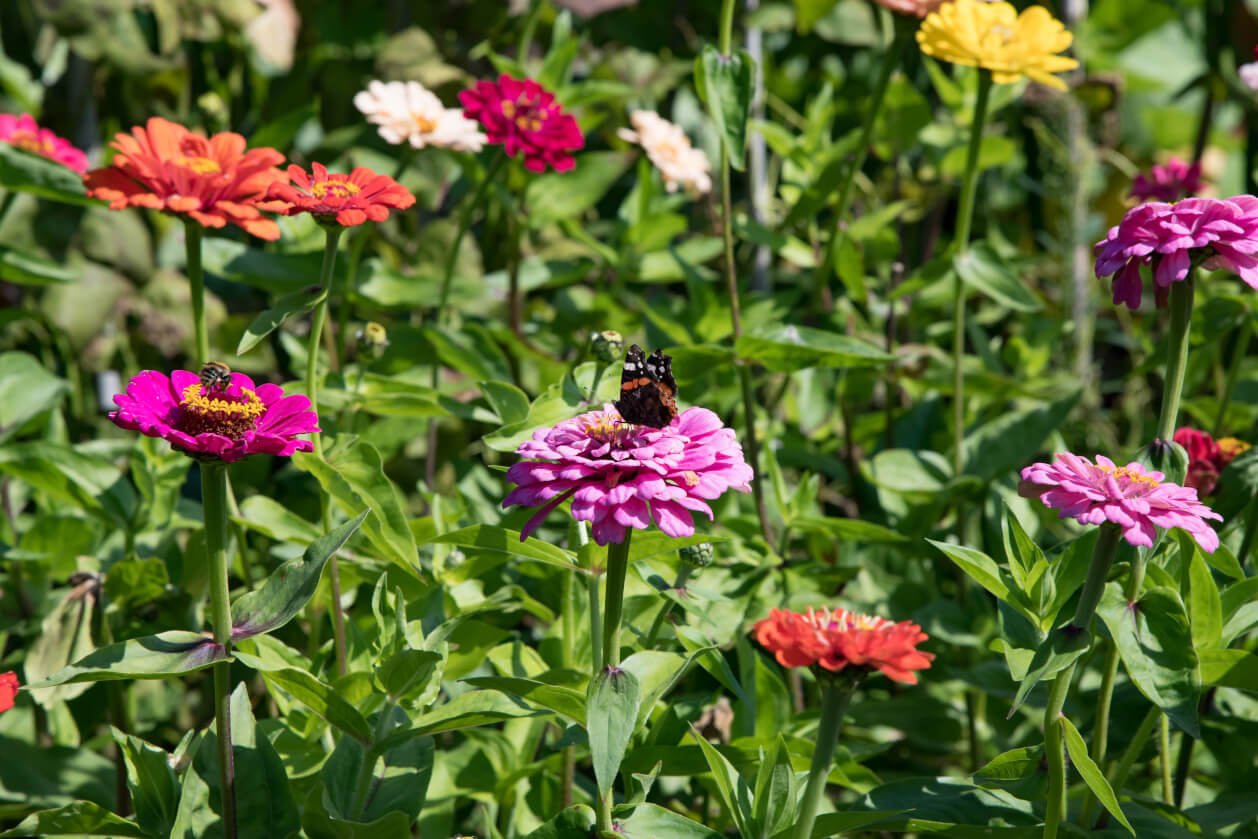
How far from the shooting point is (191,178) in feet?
3.41

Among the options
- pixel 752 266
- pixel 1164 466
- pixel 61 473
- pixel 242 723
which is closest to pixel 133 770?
pixel 242 723

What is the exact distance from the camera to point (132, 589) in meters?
1.18

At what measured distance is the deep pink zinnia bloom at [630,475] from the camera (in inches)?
29.2

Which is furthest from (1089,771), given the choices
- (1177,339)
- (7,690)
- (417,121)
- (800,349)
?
(417,121)

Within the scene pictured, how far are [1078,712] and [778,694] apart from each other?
1.07ft

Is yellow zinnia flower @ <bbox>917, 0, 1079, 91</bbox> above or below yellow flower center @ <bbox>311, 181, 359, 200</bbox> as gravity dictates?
above

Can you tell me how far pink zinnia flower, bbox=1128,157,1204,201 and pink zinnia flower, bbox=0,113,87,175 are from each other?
1.43 meters

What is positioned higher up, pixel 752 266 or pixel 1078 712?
pixel 752 266

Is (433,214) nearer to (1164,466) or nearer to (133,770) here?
(133,770)

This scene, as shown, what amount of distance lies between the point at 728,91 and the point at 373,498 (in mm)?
615

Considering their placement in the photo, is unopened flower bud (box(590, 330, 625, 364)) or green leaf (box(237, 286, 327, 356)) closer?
green leaf (box(237, 286, 327, 356))

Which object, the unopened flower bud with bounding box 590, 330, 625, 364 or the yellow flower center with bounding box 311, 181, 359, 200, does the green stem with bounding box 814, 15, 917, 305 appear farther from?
the yellow flower center with bounding box 311, 181, 359, 200

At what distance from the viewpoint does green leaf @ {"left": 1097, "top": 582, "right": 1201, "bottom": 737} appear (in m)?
0.87

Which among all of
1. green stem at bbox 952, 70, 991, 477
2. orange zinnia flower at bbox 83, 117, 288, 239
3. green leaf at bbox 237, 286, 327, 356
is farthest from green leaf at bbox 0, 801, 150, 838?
green stem at bbox 952, 70, 991, 477
